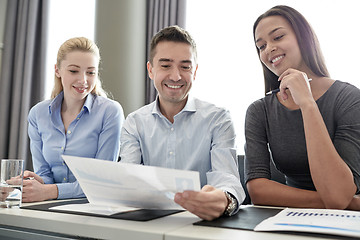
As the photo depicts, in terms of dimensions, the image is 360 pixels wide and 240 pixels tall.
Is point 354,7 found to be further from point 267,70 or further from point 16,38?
point 16,38

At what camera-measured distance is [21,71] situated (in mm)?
4059

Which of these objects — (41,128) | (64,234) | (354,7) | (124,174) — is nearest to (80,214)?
(64,234)

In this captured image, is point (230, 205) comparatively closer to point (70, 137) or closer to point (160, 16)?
point (70, 137)

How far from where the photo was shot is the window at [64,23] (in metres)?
4.08

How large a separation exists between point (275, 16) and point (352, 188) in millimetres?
775

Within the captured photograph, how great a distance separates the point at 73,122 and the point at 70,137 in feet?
0.26

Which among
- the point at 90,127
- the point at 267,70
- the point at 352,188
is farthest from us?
the point at 90,127

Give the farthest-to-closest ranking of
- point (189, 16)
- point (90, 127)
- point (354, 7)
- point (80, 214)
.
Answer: point (189, 16) → point (354, 7) → point (90, 127) → point (80, 214)

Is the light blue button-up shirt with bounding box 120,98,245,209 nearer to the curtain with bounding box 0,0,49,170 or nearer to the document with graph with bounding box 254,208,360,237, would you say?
the document with graph with bounding box 254,208,360,237

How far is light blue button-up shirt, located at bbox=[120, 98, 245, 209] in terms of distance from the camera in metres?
1.49

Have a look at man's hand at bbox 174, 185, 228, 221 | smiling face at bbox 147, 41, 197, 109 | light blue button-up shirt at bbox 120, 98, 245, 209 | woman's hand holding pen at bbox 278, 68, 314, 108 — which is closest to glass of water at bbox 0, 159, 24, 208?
light blue button-up shirt at bbox 120, 98, 245, 209

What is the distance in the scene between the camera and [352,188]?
1202 mm

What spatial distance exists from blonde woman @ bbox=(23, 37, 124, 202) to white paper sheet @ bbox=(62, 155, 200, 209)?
2.74 ft

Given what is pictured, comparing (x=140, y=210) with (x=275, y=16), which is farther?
(x=275, y=16)
